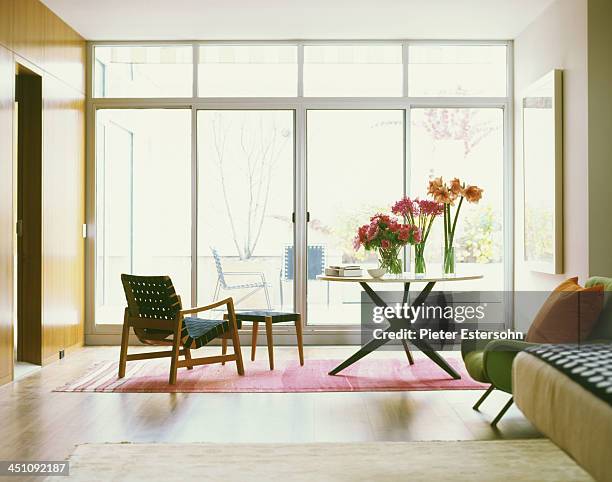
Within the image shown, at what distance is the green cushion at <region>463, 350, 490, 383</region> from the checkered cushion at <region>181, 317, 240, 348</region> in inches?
75.0

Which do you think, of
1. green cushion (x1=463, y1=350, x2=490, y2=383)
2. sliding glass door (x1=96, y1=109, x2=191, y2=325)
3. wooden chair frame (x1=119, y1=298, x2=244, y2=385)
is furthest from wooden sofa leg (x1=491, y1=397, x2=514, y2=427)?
sliding glass door (x1=96, y1=109, x2=191, y2=325)

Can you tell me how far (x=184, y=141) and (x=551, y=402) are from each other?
17.8 feet

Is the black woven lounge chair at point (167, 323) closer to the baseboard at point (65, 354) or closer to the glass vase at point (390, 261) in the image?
the baseboard at point (65, 354)

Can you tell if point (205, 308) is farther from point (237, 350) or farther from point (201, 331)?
point (237, 350)

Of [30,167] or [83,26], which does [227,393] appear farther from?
[83,26]

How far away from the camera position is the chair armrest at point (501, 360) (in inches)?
151

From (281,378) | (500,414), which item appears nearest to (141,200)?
(281,378)

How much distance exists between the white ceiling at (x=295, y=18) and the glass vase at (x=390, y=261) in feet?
7.03

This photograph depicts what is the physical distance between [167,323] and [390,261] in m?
1.68

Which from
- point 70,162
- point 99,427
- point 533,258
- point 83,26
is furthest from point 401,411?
point 83,26

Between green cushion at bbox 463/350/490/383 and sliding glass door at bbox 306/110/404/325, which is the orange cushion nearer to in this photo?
green cushion at bbox 463/350/490/383

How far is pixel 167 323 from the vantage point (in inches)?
205

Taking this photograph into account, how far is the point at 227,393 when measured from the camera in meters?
4.91

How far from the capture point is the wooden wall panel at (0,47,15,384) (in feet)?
17.0
